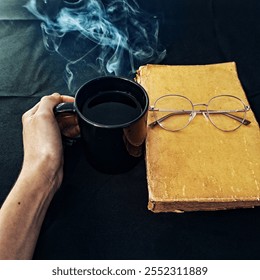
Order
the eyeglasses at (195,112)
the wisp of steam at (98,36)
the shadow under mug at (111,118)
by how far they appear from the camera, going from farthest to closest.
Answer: the wisp of steam at (98,36) < the eyeglasses at (195,112) < the shadow under mug at (111,118)

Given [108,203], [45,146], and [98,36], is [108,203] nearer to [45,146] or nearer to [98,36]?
[45,146]

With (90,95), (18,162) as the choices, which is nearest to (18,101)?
(18,162)

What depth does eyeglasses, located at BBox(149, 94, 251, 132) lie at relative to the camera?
2.57 ft

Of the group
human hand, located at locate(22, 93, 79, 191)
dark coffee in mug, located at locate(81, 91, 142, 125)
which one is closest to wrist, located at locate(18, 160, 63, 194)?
human hand, located at locate(22, 93, 79, 191)

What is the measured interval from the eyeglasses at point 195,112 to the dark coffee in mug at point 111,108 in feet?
0.38

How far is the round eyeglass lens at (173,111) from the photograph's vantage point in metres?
0.78

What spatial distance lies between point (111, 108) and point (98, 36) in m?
0.49

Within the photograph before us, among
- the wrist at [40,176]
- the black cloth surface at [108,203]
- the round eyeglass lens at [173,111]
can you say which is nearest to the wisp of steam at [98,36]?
the black cloth surface at [108,203]

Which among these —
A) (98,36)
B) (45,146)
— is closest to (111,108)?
(45,146)

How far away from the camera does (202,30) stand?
115 centimetres

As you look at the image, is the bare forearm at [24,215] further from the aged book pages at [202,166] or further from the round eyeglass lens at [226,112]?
the round eyeglass lens at [226,112]

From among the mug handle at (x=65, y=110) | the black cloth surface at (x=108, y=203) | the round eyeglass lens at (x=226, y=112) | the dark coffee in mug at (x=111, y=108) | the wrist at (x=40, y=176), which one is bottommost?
the black cloth surface at (x=108, y=203)

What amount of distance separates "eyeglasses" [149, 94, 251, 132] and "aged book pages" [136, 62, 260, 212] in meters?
0.01
